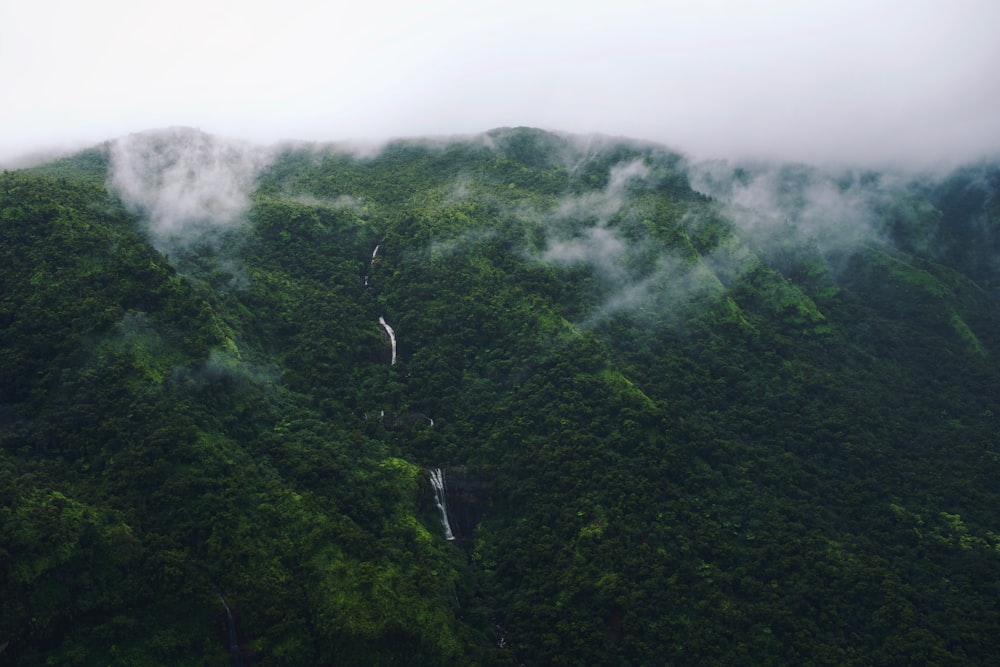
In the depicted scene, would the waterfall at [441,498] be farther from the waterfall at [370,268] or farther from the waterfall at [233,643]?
the waterfall at [370,268]

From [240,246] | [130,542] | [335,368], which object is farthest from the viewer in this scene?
[240,246]

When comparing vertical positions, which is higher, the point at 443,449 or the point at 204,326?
the point at 204,326

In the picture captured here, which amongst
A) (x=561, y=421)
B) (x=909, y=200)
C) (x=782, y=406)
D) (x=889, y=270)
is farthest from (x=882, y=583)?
(x=909, y=200)

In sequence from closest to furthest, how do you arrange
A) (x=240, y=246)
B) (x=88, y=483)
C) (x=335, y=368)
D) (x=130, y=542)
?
1. (x=130, y=542)
2. (x=88, y=483)
3. (x=335, y=368)
4. (x=240, y=246)

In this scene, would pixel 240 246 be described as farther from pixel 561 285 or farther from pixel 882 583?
pixel 882 583

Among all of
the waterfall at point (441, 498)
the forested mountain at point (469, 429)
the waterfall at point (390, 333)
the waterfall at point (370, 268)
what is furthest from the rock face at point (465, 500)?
the waterfall at point (370, 268)
